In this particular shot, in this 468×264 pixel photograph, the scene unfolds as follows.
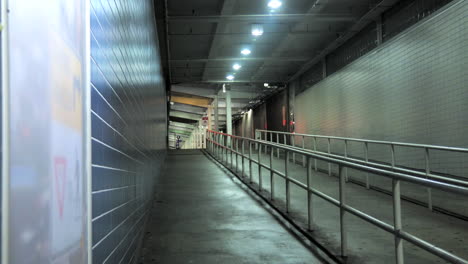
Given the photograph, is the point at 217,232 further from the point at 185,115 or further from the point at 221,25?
the point at 185,115

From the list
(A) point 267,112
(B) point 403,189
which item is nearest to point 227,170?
(B) point 403,189

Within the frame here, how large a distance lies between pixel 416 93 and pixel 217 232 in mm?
6199

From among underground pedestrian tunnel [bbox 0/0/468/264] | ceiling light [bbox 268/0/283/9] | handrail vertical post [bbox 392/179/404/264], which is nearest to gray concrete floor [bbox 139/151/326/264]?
underground pedestrian tunnel [bbox 0/0/468/264]

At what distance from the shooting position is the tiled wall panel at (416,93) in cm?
→ 743

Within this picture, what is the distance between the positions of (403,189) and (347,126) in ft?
20.9

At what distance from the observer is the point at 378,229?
4.59m

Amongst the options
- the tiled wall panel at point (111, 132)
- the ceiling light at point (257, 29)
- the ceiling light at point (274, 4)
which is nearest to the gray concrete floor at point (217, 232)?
the tiled wall panel at point (111, 132)

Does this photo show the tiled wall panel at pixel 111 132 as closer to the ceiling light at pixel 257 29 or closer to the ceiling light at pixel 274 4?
the ceiling light at pixel 274 4

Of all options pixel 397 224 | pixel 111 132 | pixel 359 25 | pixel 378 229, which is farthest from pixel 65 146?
pixel 359 25

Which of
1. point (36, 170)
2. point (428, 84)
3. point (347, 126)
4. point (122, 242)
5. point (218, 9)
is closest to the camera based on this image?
point (36, 170)

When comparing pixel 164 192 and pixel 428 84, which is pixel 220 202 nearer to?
pixel 164 192

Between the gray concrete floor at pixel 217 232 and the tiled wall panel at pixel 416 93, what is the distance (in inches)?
101

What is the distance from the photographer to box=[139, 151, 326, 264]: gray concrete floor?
153 inches

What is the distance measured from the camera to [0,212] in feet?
2.54
